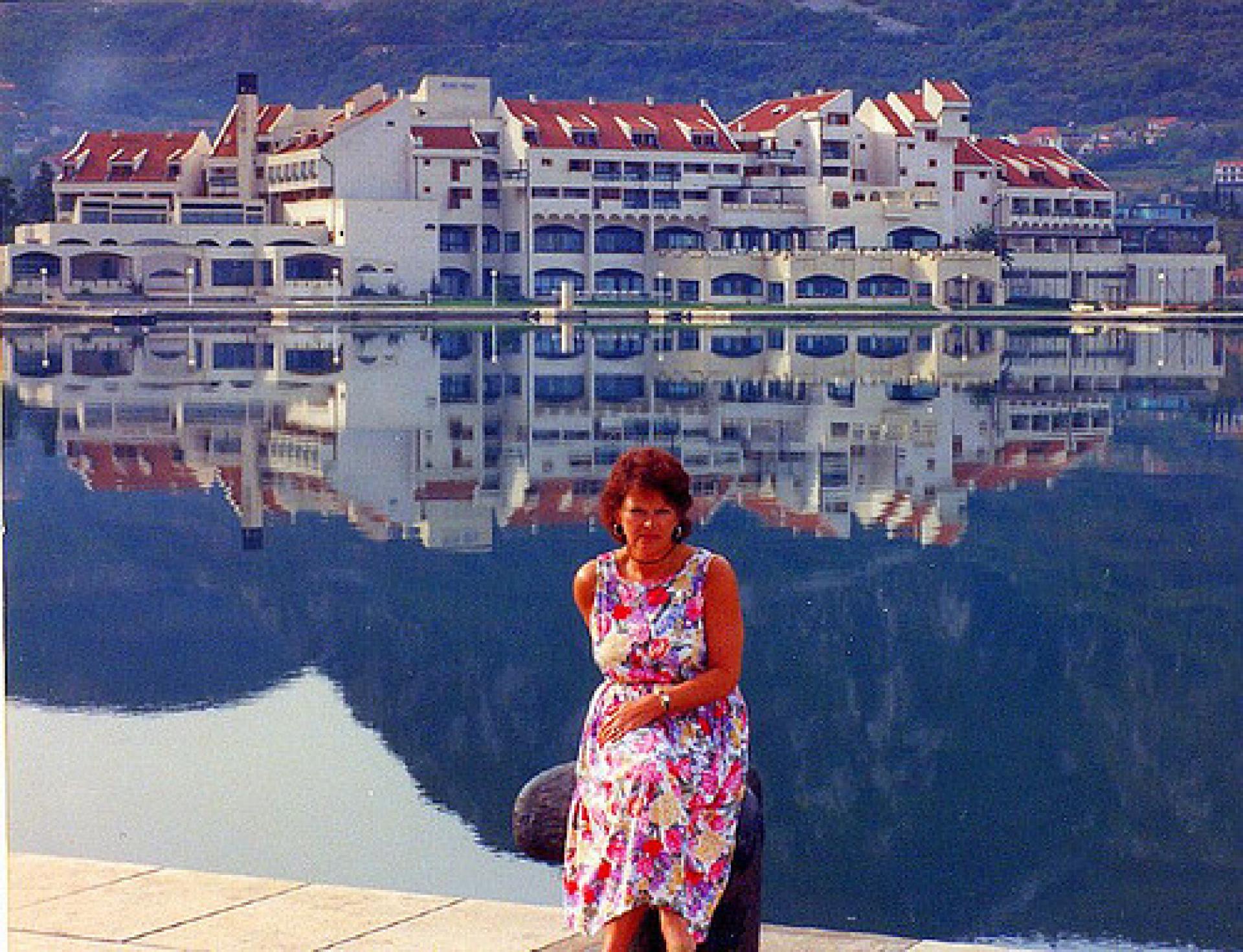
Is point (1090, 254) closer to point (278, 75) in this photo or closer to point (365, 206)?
point (365, 206)

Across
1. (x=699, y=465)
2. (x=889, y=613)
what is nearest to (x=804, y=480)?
(x=699, y=465)

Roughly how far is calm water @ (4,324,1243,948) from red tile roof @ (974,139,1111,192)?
106 feet

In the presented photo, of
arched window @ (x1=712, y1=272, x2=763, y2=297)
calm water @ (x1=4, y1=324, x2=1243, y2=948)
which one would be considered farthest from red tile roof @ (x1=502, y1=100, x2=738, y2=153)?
calm water @ (x1=4, y1=324, x2=1243, y2=948)

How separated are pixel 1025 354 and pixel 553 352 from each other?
5.76 metres

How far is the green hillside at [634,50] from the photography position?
207 ft

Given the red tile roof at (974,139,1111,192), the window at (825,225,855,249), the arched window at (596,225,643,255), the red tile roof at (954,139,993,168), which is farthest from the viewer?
the red tile roof at (974,139,1111,192)

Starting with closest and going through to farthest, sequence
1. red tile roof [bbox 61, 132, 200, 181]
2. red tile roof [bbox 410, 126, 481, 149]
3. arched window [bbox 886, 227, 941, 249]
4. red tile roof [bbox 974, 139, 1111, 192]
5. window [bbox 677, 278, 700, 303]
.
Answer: window [bbox 677, 278, 700, 303] → red tile roof [bbox 410, 126, 481, 149] → red tile roof [bbox 61, 132, 200, 181] → arched window [bbox 886, 227, 941, 249] → red tile roof [bbox 974, 139, 1111, 192]

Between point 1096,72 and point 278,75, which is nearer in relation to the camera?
point 1096,72

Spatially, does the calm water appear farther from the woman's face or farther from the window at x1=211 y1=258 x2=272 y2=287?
the window at x1=211 y1=258 x2=272 y2=287

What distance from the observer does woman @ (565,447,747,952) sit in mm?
2516

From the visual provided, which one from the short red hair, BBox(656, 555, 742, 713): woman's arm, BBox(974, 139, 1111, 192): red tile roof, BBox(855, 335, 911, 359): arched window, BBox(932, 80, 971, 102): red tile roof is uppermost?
BBox(932, 80, 971, 102): red tile roof

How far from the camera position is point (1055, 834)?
5590 millimetres

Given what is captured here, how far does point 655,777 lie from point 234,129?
1925 inches

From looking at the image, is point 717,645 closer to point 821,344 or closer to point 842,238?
point 821,344
